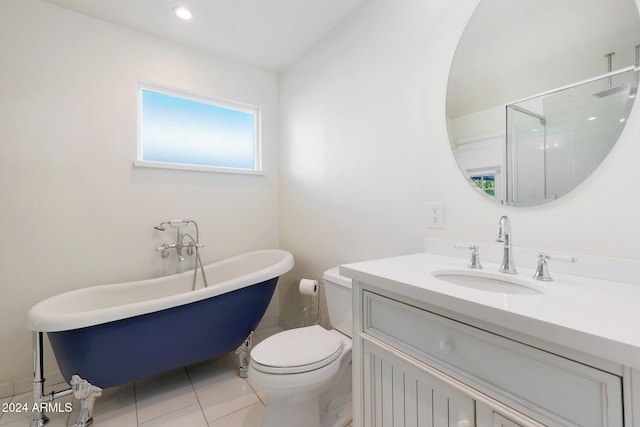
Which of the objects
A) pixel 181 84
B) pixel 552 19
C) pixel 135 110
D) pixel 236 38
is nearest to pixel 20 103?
pixel 135 110

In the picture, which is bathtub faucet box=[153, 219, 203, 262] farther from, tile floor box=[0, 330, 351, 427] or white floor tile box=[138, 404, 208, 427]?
white floor tile box=[138, 404, 208, 427]

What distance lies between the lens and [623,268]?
0.86 m

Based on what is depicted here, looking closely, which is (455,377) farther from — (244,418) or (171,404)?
(171,404)

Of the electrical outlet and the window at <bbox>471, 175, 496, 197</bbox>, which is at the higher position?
the window at <bbox>471, 175, 496, 197</bbox>

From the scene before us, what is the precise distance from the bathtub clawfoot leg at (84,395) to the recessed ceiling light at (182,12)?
225 cm

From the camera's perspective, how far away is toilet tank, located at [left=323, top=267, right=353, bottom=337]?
59.2 inches

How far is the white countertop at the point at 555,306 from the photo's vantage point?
1.68 ft

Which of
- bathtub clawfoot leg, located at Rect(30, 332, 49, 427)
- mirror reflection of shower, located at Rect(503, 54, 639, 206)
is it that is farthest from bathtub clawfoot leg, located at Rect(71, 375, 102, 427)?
mirror reflection of shower, located at Rect(503, 54, 639, 206)

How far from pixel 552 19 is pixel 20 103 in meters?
2.83

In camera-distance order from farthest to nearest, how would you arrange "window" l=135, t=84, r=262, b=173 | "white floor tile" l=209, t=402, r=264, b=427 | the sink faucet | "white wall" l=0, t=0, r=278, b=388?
"window" l=135, t=84, r=262, b=173
"white wall" l=0, t=0, r=278, b=388
"white floor tile" l=209, t=402, r=264, b=427
the sink faucet

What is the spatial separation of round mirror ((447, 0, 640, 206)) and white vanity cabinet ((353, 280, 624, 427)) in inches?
26.2

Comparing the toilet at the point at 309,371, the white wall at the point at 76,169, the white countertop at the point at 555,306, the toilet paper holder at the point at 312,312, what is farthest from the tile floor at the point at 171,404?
the white countertop at the point at 555,306

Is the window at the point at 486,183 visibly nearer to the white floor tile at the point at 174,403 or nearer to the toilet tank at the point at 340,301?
the toilet tank at the point at 340,301

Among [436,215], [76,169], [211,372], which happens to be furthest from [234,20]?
[211,372]
